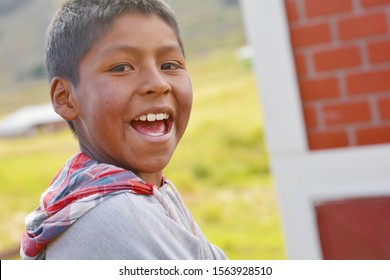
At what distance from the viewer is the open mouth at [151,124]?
840 millimetres

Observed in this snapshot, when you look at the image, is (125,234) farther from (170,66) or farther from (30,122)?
(30,122)

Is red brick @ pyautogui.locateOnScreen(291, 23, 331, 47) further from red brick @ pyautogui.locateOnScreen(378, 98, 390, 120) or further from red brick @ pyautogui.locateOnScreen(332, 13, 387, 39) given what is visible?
red brick @ pyautogui.locateOnScreen(378, 98, 390, 120)

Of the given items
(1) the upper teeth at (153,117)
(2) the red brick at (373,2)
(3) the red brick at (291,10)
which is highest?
(3) the red brick at (291,10)

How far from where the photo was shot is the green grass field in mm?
1684

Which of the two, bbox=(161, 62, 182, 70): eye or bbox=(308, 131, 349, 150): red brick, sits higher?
bbox=(161, 62, 182, 70): eye

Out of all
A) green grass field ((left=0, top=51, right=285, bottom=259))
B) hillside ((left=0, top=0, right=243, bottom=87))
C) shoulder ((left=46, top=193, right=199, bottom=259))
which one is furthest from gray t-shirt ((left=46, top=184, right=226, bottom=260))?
green grass field ((left=0, top=51, right=285, bottom=259))

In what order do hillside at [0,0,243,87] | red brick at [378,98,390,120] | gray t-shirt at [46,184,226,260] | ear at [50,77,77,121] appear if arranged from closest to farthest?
gray t-shirt at [46,184,226,260]
ear at [50,77,77,121]
hillside at [0,0,243,87]
red brick at [378,98,390,120]

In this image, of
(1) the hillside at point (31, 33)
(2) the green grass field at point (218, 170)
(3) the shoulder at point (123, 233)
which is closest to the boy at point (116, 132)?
(3) the shoulder at point (123, 233)

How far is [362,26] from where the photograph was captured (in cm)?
161

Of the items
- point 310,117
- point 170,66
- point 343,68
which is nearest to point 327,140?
point 310,117

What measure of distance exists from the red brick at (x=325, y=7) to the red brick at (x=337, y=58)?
9 centimetres

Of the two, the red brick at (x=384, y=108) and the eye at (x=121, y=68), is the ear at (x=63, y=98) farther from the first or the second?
the red brick at (x=384, y=108)

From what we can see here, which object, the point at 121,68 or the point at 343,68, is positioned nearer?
the point at 121,68

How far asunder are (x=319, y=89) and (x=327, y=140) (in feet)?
0.40
